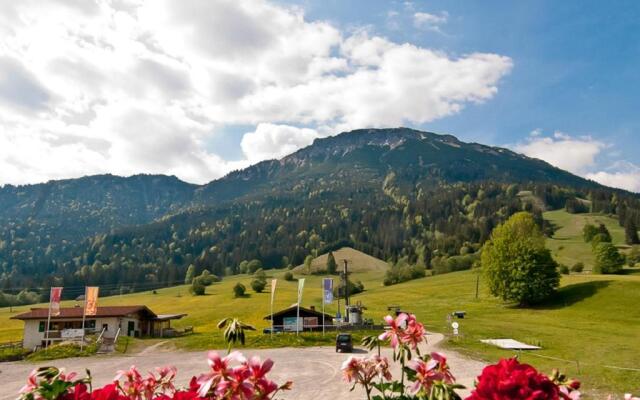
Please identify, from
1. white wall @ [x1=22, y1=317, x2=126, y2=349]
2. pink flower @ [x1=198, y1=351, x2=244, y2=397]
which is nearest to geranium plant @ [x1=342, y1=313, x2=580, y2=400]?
pink flower @ [x1=198, y1=351, x2=244, y2=397]

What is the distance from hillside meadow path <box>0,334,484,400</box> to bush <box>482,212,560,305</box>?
39113mm

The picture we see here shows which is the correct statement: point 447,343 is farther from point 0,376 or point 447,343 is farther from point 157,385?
point 157,385

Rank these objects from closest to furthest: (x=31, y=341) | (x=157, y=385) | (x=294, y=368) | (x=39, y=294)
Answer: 1. (x=157, y=385)
2. (x=294, y=368)
3. (x=31, y=341)
4. (x=39, y=294)

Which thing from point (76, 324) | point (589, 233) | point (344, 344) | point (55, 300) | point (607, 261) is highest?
point (589, 233)

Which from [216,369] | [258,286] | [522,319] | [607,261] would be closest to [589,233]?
[607,261]

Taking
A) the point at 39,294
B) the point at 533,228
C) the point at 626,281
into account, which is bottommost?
the point at 39,294

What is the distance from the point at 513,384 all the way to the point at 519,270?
308ft

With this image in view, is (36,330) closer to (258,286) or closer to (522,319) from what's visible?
(258,286)

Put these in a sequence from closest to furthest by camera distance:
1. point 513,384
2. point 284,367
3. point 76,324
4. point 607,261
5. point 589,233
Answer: point 513,384, point 284,367, point 76,324, point 607,261, point 589,233

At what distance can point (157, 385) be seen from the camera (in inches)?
159

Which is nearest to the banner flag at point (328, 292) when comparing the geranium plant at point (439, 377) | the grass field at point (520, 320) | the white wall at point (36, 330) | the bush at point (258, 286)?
the grass field at point (520, 320)

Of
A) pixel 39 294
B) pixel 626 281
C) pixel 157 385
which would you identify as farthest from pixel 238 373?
pixel 39 294

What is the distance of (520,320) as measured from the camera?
2869 inches

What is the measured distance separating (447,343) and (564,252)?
434 ft
